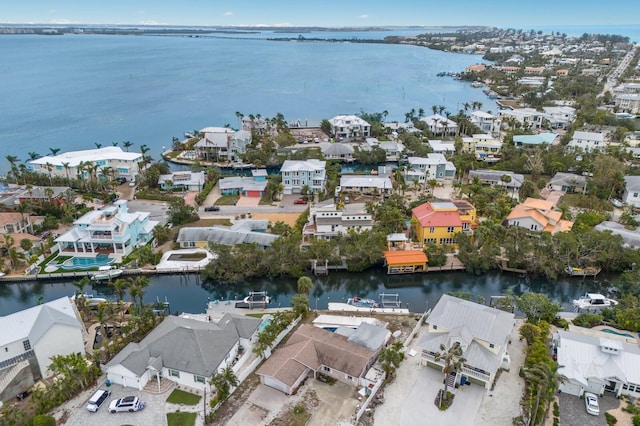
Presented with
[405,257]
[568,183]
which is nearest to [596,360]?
[405,257]

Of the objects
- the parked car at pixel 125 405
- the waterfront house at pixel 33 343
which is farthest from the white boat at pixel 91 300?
the parked car at pixel 125 405

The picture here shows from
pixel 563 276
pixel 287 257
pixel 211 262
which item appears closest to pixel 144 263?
pixel 211 262

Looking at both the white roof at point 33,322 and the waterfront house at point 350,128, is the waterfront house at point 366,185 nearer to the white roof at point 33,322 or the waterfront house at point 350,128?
the waterfront house at point 350,128

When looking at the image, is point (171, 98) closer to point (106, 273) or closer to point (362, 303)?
point (106, 273)

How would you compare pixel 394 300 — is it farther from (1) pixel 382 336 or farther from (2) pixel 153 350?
(2) pixel 153 350

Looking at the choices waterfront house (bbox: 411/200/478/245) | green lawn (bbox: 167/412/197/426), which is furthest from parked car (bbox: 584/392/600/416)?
green lawn (bbox: 167/412/197/426)

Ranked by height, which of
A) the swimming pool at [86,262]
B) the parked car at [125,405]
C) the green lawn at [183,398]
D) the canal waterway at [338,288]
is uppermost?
the parked car at [125,405]
